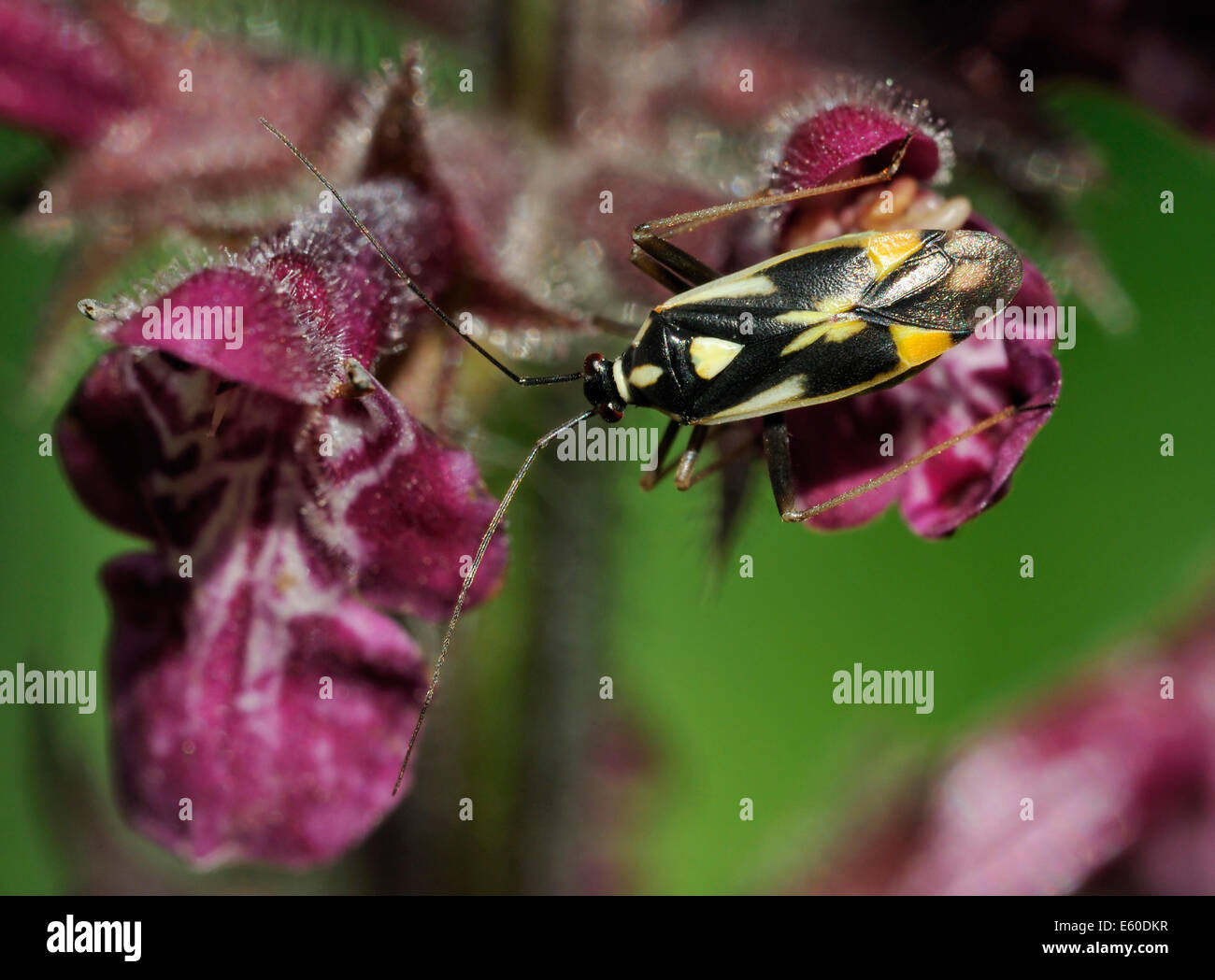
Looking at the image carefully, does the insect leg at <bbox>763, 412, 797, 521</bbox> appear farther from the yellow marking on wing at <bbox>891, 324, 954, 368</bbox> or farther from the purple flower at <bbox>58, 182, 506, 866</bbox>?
the purple flower at <bbox>58, 182, 506, 866</bbox>

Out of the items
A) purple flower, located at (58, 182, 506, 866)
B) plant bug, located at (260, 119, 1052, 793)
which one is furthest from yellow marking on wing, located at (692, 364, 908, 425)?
purple flower, located at (58, 182, 506, 866)

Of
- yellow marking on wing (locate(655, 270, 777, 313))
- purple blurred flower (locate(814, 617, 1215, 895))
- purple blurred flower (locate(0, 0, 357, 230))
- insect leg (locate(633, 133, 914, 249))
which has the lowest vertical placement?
purple blurred flower (locate(814, 617, 1215, 895))

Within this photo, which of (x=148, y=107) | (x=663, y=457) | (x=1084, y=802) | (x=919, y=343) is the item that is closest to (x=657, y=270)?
(x=663, y=457)

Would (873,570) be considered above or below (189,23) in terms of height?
below

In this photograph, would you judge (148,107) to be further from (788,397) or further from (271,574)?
(788,397)

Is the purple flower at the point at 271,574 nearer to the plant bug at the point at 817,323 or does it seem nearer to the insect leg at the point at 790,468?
the plant bug at the point at 817,323

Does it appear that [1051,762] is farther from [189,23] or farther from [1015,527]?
[189,23]
